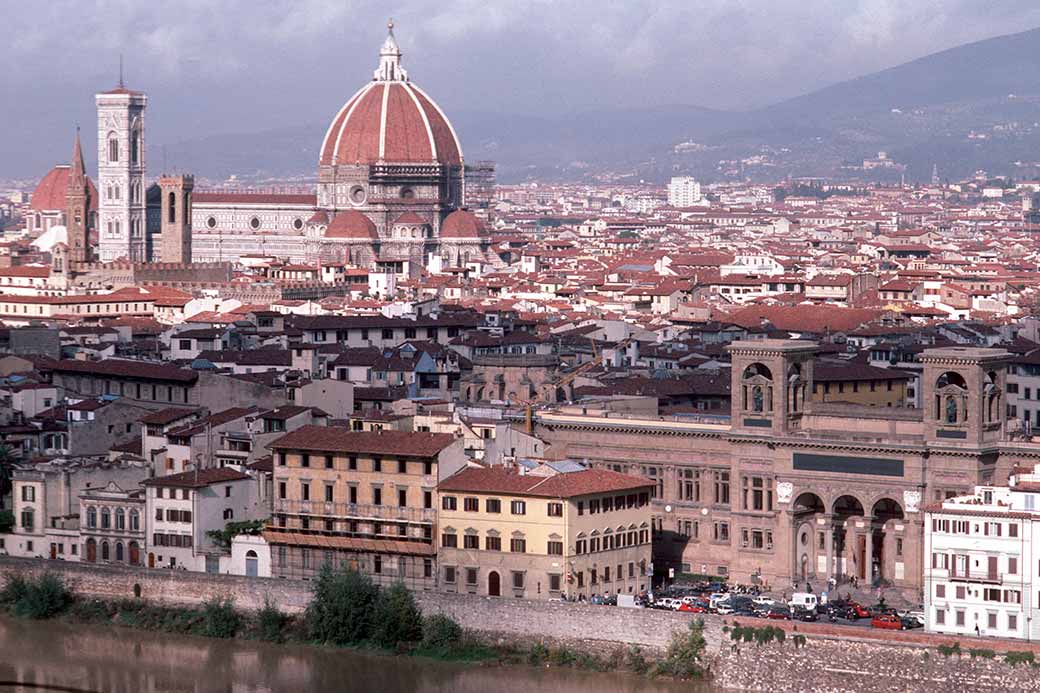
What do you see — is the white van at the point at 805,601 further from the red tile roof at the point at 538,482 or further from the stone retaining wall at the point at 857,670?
the red tile roof at the point at 538,482

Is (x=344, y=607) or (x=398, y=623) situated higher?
(x=344, y=607)

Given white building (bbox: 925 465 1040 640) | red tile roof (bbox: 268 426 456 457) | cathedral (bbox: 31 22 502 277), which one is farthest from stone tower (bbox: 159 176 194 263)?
white building (bbox: 925 465 1040 640)

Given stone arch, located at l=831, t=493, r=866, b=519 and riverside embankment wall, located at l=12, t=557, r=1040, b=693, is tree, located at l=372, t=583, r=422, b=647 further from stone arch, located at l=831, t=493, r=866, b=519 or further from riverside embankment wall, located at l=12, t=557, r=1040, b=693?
stone arch, located at l=831, t=493, r=866, b=519

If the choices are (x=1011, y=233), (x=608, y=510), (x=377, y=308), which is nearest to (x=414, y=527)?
(x=608, y=510)

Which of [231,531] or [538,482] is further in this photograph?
[231,531]

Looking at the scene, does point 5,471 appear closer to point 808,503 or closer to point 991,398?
point 808,503

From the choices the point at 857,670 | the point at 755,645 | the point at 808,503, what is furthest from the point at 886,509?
the point at 857,670

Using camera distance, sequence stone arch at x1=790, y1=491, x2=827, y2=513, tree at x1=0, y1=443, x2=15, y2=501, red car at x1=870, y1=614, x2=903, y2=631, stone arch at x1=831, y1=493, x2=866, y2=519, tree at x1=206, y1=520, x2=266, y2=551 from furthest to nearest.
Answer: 1. tree at x1=0, y1=443, x2=15, y2=501
2. tree at x1=206, y1=520, x2=266, y2=551
3. stone arch at x1=790, y1=491, x2=827, y2=513
4. stone arch at x1=831, y1=493, x2=866, y2=519
5. red car at x1=870, y1=614, x2=903, y2=631
